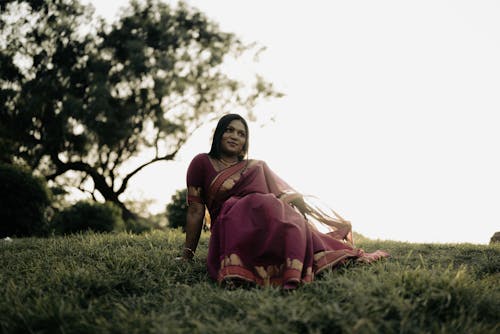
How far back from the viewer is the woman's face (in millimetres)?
3639

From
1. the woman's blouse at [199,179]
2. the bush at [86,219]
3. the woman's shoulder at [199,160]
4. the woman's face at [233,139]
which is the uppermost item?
the woman's face at [233,139]

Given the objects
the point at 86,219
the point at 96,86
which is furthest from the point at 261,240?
the point at 96,86

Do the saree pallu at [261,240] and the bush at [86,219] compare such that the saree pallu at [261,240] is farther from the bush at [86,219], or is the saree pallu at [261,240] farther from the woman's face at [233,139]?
the bush at [86,219]

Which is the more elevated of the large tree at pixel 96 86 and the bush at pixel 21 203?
the large tree at pixel 96 86

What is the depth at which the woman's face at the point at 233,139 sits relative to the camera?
3639 mm

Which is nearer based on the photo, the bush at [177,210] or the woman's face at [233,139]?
the woman's face at [233,139]

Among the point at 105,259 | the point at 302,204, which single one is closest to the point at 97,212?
the point at 105,259

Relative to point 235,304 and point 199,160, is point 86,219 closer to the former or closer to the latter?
point 199,160

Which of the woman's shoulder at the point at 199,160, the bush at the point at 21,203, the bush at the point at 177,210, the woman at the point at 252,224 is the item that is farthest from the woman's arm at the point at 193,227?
the bush at the point at 177,210

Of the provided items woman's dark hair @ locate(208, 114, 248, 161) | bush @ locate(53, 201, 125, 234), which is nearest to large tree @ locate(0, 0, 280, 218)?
bush @ locate(53, 201, 125, 234)

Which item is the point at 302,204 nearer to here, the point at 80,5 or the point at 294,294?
the point at 294,294

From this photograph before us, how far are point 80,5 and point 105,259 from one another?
14.1 meters

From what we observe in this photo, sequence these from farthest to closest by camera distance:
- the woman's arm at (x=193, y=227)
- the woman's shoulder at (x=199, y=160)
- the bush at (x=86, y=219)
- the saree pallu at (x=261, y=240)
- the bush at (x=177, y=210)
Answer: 1. the bush at (x=86, y=219)
2. the bush at (x=177, y=210)
3. the woman's shoulder at (x=199, y=160)
4. the woman's arm at (x=193, y=227)
5. the saree pallu at (x=261, y=240)

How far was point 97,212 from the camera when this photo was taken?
396 inches
